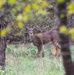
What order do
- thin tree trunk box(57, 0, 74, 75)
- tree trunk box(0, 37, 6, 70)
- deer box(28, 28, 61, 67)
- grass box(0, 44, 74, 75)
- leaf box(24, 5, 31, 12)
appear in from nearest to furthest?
1. leaf box(24, 5, 31, 12)
2. thin tree trunk box(57, 0, 74, 75)
3. grass box(0, 44, 74, 75)
4. tree trunk box(0, 37, 6, 70)
5. deer box(28, 28, 61, 67)

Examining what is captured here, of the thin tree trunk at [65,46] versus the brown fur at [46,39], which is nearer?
the thin tree trunk at [65,46]

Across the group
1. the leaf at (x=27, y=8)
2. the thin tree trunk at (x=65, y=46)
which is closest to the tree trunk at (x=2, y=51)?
the thin tree trunk at (x=65, y=46)

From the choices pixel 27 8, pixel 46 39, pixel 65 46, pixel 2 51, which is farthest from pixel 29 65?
pixel 27 8

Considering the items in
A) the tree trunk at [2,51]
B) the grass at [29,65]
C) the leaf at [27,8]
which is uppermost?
the leaf at [27,8]

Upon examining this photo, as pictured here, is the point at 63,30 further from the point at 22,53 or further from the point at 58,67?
the point at 22,53

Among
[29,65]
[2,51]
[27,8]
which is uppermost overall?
[27,8]

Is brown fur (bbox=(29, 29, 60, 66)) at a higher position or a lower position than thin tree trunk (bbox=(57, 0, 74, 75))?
higher

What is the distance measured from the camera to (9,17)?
9703 mm

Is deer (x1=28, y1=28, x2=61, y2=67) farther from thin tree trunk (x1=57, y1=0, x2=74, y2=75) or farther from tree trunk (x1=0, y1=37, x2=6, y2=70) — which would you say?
thin tree trunk (x1=57, y1=0, x2=74, y2=75)

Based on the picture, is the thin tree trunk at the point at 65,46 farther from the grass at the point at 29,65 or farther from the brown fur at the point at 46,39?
the brown fur at the point at 46,39

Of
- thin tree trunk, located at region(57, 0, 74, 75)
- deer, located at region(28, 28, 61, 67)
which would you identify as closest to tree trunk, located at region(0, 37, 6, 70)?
deer, located at region(28, 28, 61, 67)

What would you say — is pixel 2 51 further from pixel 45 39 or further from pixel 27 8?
pixel 27 8

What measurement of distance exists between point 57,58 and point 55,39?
56.0 inches

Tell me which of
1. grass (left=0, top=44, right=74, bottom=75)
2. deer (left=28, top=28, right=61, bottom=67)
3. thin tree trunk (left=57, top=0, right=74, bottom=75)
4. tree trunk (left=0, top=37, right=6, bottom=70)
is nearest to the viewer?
thin tree trunk (left=57, top=0, right=74, bottom=75)
